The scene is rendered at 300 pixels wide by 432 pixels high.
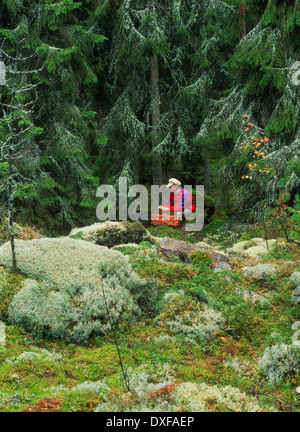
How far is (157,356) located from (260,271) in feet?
11.9

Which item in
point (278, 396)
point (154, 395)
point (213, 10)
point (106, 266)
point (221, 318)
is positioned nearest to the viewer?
point (154, 395)

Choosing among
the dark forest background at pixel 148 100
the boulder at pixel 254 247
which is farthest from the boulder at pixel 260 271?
the dark forest background at pixel 148 100

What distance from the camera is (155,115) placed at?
16.3 metres

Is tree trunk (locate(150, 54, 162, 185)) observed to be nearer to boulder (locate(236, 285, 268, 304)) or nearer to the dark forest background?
the dark forest background

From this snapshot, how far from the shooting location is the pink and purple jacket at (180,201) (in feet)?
42.1

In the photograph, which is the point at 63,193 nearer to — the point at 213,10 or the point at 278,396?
the point at 213,10

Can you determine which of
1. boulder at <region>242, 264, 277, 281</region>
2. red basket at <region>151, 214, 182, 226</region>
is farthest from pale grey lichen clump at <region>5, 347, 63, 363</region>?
red basket at <region>151, 214, 182, 226</region>

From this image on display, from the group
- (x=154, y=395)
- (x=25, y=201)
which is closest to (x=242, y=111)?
(x=25, y=201)

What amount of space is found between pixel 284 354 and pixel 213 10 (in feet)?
48.3

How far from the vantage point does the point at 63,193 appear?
14.3 m

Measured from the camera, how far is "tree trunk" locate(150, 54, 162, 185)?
631 inches

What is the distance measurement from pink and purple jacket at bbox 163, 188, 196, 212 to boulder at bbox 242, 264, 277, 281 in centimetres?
509

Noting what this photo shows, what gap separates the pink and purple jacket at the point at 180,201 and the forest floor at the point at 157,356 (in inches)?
223

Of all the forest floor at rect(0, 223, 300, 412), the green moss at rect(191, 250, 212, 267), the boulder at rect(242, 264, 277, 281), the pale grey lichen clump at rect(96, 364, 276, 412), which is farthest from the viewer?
the green moss at rect(191, 250, 212, 267)
